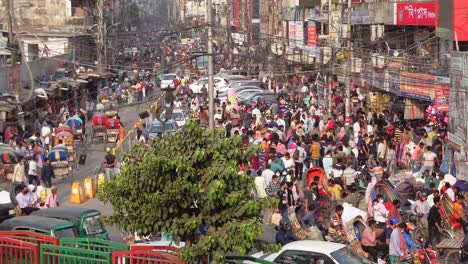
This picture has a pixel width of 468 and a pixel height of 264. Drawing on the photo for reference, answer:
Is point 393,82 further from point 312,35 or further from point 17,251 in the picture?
point 17,251

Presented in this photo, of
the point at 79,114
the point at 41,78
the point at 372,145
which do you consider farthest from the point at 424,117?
the point at 41,78

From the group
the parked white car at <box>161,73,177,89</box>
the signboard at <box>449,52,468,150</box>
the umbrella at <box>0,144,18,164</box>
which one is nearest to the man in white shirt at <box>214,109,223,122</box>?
the umbrella at <box>0,144,18,164</box>

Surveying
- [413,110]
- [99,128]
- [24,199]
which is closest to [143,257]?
[24,199]

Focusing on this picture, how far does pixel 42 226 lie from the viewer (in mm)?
16078

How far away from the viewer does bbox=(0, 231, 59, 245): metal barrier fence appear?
13469 millimetres

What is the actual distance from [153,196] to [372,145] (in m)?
15.7

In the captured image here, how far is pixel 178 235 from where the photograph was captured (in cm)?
1136

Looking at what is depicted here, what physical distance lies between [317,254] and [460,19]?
46.1 feet

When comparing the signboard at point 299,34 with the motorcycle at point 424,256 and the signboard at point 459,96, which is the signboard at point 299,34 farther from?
the motorcycle at point 424,256

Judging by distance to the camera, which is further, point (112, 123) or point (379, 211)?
point (112, 123)

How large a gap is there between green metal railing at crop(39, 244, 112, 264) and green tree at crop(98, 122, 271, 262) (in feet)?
3.61

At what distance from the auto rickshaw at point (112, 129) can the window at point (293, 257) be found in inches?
846

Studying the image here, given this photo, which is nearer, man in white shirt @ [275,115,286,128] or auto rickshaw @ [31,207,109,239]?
auto rickshaw @ [31,207,109,239]

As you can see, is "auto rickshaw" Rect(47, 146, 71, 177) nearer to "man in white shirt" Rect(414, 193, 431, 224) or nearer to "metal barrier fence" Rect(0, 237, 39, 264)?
"man in white shirt" Rect(414, 193, 431, 224)
